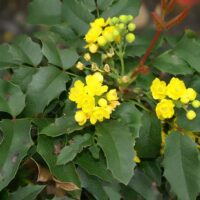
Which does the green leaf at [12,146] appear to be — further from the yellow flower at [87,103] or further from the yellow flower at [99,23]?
the yellow flower at [99,23]

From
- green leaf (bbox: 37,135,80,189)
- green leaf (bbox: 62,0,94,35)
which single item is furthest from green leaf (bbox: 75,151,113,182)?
green leaf (bbox: 62,0,94,35)

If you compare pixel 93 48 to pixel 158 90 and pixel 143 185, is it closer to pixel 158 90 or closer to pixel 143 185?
pixel 158 90

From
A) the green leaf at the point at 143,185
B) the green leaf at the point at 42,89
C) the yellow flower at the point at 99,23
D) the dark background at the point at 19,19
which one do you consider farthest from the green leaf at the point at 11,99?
the dark background at the point at 19,19

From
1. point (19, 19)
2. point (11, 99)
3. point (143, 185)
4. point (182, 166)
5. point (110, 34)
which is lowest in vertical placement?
point (19, 19)

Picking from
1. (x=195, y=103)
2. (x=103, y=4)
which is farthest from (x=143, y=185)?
(x=103, y=4)

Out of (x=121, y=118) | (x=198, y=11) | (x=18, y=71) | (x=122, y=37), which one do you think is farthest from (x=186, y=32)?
(x=198, y=11)

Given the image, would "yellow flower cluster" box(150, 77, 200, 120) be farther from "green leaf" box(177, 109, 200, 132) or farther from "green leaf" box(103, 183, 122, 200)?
"green leaf" box(103, 183, 122, 200)

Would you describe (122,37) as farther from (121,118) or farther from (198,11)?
(198,11)
